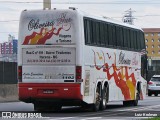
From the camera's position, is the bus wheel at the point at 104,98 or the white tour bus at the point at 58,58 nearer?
the white tour bus at the point at 58,58

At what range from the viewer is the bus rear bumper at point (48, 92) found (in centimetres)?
2293

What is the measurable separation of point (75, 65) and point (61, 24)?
1.54m

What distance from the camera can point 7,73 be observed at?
119ft

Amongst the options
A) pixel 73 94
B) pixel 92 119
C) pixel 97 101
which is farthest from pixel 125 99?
pixel 92 119

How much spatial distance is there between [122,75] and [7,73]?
385 inches

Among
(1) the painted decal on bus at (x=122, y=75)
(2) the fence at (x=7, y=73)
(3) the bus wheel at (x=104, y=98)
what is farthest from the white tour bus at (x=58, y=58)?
(2) the fence at (x=7, y=73)

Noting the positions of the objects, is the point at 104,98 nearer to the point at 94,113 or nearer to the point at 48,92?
the point at 94,113

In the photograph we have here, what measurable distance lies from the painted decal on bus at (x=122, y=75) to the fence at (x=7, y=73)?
866 cm

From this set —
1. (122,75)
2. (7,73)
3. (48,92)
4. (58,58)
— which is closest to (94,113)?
(48,92)

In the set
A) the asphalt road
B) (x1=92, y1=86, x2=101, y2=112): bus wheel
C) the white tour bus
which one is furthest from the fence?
(x1=92, y1=86, x2=101, y2=112): bus wheel

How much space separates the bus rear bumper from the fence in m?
12.4

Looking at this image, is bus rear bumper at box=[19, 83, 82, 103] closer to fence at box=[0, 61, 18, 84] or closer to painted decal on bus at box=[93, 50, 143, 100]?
painted decal on bus at box=[93, 50, 143, 100]

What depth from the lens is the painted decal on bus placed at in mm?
26164

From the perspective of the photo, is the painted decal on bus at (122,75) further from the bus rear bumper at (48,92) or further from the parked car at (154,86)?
the parked car at (154,86)
